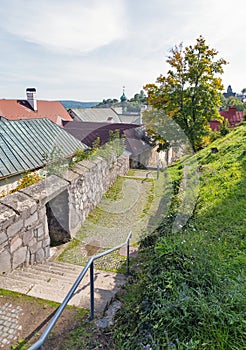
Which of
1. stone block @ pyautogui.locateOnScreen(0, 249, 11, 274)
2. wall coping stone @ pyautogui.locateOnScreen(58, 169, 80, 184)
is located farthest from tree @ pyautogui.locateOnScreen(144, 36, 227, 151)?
stone block @ pyautogui.locateOnScreen(0, 249, 11, 274)

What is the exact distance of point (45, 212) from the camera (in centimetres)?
388

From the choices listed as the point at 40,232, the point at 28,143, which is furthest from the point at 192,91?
the point at 40,232

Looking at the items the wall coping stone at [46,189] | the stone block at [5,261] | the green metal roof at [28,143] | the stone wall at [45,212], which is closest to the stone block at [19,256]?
the stone wall at [45,212]

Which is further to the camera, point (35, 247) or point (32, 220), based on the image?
point (35, 247)

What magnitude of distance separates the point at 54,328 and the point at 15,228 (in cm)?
147

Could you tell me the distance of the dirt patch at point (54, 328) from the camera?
6.12 feet

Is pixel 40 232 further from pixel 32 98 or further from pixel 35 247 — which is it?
pixel 32 98

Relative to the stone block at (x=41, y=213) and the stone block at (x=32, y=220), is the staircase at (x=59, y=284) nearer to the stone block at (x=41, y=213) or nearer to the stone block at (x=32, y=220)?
the stone block at (x=32, y=220)

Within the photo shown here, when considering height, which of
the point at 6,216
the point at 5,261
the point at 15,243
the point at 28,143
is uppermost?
the point at 28,143

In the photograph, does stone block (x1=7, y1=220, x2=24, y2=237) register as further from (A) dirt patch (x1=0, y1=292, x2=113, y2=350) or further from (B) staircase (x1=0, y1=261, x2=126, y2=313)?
(A) dirt patch (x1=0, y1=292, x2=113, y2=350)

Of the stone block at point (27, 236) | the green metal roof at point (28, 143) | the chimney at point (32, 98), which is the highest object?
the chimney at point (32, 98)

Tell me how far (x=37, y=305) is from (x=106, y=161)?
5.50m

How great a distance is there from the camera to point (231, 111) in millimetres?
26922

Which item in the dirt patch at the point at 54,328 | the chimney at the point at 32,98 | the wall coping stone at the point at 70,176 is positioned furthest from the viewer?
the chimney at the point at 32,98
